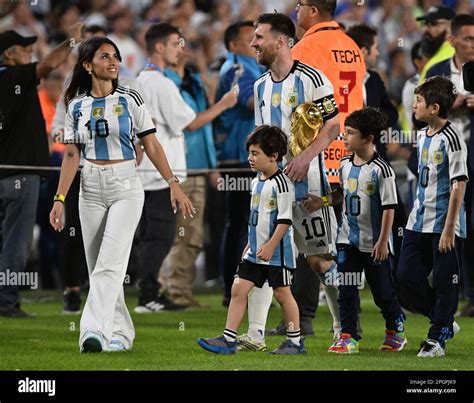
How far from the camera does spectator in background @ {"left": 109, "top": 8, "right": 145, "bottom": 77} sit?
18688mm

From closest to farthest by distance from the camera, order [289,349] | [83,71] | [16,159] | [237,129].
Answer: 1. [289,349]
2. [83,71]
3. [16,159]
4. [237,129]

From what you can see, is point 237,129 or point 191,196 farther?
point 191,196

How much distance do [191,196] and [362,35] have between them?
2639 millimetres

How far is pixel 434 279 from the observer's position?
9156 mm

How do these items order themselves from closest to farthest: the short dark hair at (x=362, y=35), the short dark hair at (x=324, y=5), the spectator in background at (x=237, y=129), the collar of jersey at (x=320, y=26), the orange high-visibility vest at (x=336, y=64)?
1. the orange high-visibility vest at (x=336, y=64)
2. the collar of jersey at (x=320, y=26)
3. the short dark hair at (x=324, y=5)
4. the short dark hair at (x=362, y=35)
5. the spectator in background at (x=237, y=129)

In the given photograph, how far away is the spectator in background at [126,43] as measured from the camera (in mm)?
18688

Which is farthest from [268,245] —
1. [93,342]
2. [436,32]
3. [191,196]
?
[436,32]

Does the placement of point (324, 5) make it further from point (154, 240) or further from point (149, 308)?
point (149, 308)

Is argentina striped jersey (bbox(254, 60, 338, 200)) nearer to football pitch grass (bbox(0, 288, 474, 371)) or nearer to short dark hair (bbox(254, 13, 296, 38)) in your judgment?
short dark hair (bbox(254, 13, 296, 38))

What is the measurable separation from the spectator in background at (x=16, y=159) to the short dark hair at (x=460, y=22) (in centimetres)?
394

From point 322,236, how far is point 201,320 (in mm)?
2953

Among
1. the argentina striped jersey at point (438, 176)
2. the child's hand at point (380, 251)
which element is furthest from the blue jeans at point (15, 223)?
the argentina striped jersey at point (438, 176)

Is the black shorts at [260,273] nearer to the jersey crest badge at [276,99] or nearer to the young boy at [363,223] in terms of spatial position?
the young boy at [363,223]
